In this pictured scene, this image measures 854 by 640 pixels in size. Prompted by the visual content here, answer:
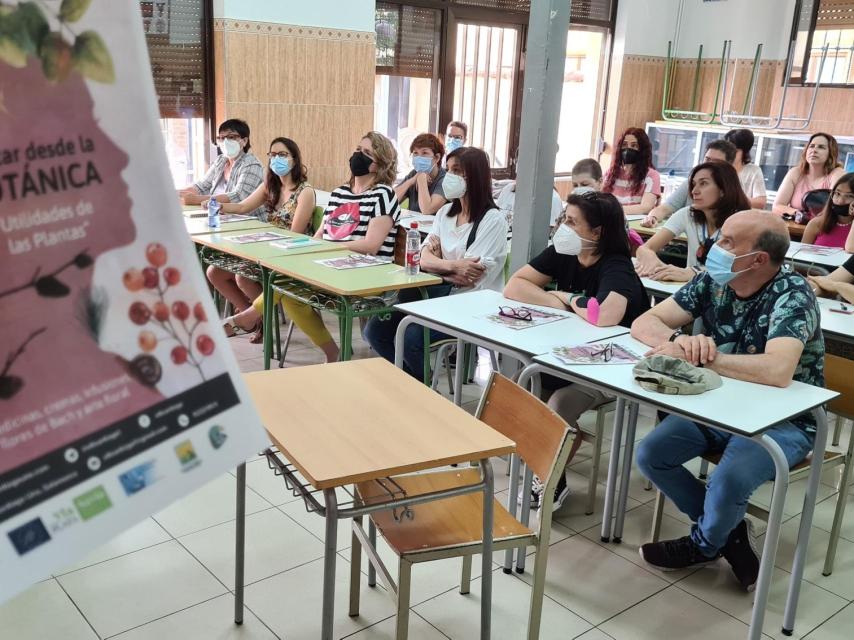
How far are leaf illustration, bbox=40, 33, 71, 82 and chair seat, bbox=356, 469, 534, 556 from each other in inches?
63.6

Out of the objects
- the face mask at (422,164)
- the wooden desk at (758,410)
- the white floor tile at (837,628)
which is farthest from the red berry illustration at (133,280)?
the face mask at (422,164)

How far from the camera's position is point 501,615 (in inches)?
96.7

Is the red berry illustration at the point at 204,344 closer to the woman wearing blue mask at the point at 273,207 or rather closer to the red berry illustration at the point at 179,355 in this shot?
the red berry illustration at the point at 179,355

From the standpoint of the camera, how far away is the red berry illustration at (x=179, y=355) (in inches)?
21.3

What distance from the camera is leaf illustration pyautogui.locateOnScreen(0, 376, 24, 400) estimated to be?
48 cm

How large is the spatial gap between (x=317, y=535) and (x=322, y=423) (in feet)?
3.34

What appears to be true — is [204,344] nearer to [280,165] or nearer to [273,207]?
[280,165]

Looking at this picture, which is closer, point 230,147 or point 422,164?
point 230,147

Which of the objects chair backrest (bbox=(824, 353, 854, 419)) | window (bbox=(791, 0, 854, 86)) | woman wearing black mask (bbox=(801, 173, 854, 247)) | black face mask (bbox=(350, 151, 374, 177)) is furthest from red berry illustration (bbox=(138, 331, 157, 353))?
window (bbox=(791, 0, 854, 86))

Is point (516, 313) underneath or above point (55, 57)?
Answer: underneath

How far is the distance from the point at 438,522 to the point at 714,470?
0.93m

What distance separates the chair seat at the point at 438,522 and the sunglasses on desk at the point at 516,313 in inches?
35.1

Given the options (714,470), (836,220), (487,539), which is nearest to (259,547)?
(487,539)

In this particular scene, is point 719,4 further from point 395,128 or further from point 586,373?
point 586,373
